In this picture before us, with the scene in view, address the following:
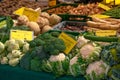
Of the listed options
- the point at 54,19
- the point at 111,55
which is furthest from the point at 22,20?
the point at 111,55

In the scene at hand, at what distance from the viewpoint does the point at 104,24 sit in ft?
11.7

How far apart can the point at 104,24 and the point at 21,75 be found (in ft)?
4.65

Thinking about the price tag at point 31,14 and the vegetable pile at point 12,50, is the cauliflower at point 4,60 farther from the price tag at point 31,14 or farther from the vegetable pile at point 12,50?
the price tag at point 31,14

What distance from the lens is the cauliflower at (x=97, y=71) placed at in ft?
7.11

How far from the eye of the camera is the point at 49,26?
3.73 meters

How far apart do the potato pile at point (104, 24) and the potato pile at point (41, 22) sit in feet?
1.51

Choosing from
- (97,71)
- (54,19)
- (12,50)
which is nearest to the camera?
(97,71)

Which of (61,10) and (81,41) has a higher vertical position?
(81,41)

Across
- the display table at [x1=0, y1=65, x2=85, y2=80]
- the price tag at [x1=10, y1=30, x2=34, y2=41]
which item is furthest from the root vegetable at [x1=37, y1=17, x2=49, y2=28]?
the display table at [x1=0, y1=65, x2=85, y2=80]

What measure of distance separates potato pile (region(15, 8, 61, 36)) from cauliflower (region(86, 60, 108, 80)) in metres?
1.38

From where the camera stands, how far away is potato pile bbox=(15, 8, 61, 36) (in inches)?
139

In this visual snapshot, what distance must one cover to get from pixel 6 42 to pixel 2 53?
103 millimetres

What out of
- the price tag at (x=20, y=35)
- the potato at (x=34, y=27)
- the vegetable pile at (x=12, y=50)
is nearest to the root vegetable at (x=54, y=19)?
the potato at (x=34, y=27)

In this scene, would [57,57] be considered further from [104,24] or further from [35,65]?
[104,24]
